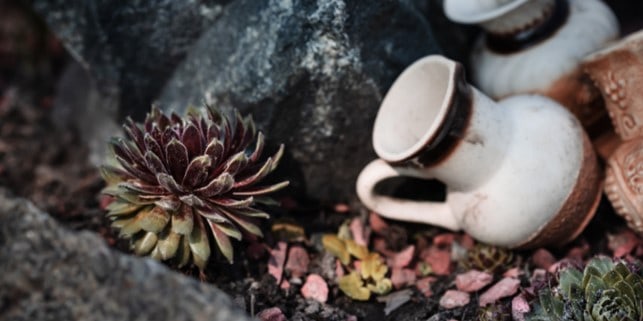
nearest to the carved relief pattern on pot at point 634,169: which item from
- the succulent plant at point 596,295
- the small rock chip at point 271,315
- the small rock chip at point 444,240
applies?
the succulent plant at point 596,295

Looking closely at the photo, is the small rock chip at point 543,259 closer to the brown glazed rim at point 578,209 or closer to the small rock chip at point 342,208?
the brown glazed rim at point 578,209

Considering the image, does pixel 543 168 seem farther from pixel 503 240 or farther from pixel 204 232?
pixel 204 232

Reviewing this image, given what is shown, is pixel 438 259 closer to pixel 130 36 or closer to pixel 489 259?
pixel 489 259

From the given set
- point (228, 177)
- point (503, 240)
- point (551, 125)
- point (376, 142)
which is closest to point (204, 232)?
point (228, 177)

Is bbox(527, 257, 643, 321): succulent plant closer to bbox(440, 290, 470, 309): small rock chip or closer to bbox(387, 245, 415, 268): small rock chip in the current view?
bbox(440, 290, 470, 309): small rock chip

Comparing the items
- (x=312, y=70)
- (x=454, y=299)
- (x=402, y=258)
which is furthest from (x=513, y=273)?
(x=312, y=70)

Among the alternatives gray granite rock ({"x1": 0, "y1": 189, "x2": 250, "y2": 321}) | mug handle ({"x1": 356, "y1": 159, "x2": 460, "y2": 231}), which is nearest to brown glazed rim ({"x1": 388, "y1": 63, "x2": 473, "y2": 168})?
mug handle ({"x1": 356, "y1": 159, "x2": 460, "y2": 231})
